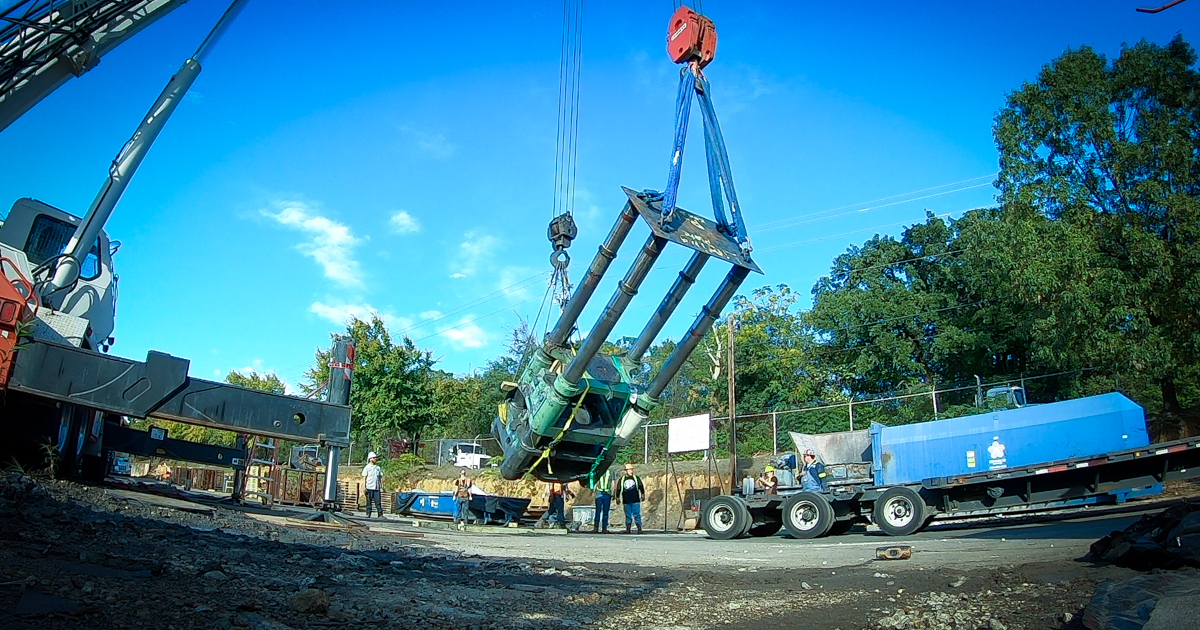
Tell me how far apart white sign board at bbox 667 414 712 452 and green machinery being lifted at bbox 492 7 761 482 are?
10342 mm

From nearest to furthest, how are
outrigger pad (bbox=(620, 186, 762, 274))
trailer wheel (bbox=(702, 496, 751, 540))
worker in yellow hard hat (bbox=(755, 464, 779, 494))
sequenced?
outrigger pad (bbox=(620, 186, 762, 274)) < trailer wheel (bbox=(702, 496, 751, 540)) < worker in yellow hard hat (bbox=(755, 464, 779, 494))

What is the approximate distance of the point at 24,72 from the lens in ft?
26.4

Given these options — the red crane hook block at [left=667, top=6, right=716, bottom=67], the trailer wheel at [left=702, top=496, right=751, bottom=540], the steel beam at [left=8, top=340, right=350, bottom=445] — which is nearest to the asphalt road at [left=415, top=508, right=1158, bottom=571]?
the steel beam at [left=8, top=340, right=350, bottom=445]

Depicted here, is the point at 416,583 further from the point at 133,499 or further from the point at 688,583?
the point at 133,499

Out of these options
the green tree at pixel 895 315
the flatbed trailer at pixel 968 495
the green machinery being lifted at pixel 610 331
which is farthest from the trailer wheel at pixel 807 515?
the green tree at pixel 895 315

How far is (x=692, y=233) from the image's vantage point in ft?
38.8

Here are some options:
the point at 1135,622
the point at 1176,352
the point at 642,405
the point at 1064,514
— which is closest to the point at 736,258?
the point at 642,405

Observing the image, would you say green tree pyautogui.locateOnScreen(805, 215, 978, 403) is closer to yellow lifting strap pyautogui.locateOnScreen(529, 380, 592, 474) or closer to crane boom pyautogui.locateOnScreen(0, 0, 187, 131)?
yellow lifting strap pyautogui.locateOnScreen(529, 380, 592, 474)

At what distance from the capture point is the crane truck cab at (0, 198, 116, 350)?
27.2 ft

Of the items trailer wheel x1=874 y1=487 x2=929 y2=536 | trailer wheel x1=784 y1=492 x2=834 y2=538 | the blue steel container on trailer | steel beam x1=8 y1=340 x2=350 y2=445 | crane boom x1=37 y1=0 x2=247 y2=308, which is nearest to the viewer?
steel beam x1=8 y1=340 x2=350 y2=445

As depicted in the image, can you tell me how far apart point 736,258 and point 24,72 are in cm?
904

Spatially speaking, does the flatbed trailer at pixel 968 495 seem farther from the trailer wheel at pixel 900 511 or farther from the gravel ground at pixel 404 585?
the gravel ground at pixel 404 585

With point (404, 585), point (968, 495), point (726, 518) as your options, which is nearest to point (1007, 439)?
point (968, 495)

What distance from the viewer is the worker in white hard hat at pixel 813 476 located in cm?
1617
